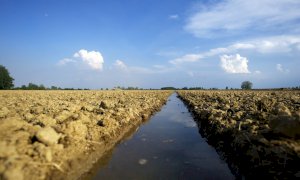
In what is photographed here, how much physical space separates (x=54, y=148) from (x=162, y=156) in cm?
328

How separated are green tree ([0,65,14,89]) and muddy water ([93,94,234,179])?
239 ft

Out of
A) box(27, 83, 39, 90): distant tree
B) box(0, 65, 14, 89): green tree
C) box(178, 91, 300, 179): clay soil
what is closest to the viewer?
box(178, 91, 300, 179): clay soil

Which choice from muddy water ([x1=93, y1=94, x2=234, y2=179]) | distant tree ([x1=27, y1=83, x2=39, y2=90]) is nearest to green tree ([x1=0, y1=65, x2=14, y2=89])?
distant tree ([x1=27, y1=83, x2=39, y2=90])

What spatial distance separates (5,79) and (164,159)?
77.6m

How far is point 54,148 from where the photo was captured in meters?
7.30

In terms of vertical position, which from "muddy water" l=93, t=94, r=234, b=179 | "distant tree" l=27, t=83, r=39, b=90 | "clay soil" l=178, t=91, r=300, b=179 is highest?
"distant tree" l=27, t=83, r=39, b=90

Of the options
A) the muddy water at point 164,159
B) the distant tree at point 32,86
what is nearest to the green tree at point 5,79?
the distant tree at point 32,86

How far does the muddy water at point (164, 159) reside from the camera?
731 centimetres

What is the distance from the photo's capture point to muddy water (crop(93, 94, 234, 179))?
7.31m

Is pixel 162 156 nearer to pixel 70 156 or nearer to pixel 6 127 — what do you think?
pixel 70 156

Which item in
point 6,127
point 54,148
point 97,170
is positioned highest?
point 6,127

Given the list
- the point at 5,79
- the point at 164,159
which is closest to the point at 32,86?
the point at 5,79

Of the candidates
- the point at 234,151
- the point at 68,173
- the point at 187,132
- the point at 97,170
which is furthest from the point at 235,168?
the point at 187,132

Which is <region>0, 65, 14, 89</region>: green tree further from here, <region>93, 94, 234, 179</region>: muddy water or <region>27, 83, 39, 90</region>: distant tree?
<region>93, 94, 234, 179</region>: muddy water
